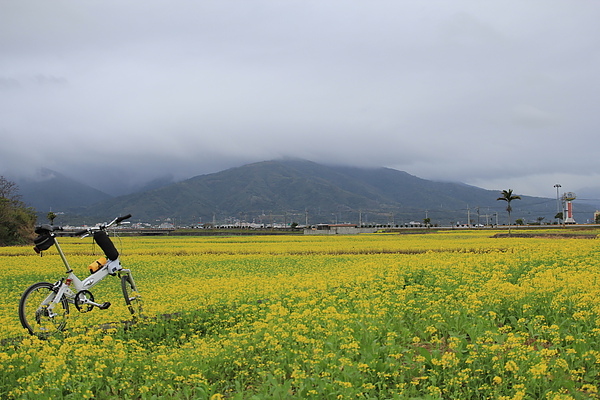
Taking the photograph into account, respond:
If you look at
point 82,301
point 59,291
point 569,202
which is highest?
point 569,202

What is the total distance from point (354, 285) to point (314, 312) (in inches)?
156

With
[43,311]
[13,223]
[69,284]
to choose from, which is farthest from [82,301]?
[13,223]

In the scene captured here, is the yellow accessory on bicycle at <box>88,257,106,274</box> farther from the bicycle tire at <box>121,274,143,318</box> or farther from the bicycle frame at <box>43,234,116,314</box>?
the bicycle tire at <box>121,274,143,318</box>

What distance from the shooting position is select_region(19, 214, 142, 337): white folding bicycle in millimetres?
8609

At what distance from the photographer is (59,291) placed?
Answer: 886 cm

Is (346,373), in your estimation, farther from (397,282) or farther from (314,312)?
(397,282)

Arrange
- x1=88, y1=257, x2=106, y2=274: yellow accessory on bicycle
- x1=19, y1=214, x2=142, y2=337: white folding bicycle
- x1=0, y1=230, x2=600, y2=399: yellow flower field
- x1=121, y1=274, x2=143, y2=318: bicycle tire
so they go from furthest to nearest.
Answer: x1=121, y1=274, x2=143, y2=318: bicycle tire < x1=88, y1=257, x2=106, y2=274: yellow accessory on bicycle < x1=19, y1=214, x2=142, y2=337: white folding bicycle < x1=0, y1=230, x2=600, y2=399: yellow flower field

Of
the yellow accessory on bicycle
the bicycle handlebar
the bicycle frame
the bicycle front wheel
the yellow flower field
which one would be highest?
the bicycle handlebar

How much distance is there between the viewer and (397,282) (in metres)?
12.9

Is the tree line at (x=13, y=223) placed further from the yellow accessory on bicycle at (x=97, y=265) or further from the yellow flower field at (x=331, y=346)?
the yellow accessory on bicycle at (x=97, y=265)

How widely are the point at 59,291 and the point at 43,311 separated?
1.48 feet

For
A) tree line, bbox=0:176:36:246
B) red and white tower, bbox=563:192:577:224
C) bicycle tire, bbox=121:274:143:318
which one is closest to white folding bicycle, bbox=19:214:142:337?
bicycle tire, bbox=121:274:143:318

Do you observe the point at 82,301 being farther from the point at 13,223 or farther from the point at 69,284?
the point at 13,223

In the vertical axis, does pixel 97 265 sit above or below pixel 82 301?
above
